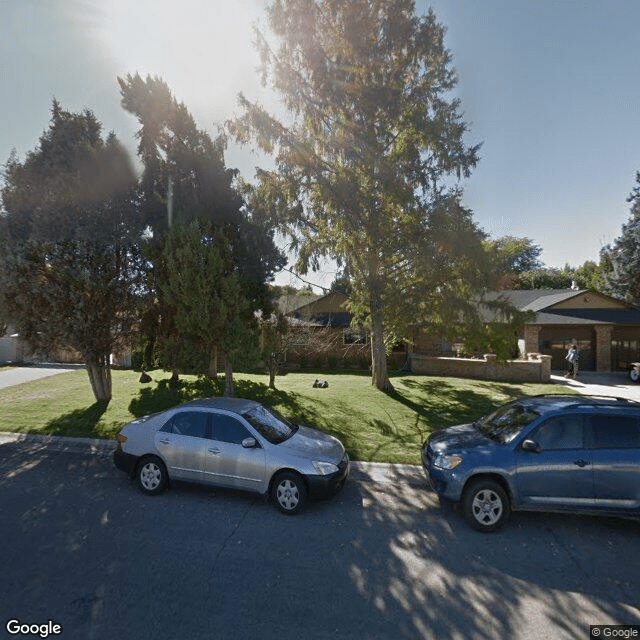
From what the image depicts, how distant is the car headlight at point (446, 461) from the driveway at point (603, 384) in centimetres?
1155

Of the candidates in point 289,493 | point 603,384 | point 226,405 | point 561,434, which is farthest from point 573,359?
point 226,405

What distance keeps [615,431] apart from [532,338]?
18108mm

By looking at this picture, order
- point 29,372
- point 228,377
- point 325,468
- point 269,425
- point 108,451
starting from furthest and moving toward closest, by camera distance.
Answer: point 29,372
point 228,377
point 108,451
point 269,425
point 325,468

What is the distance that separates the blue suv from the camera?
5.01m

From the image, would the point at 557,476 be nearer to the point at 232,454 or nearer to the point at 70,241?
the point at 232,454

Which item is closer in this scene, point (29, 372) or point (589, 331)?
point (29, 372)

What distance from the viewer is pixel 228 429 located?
19.4 feet

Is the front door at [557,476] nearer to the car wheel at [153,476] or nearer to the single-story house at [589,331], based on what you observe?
the car wheel at [153,476]

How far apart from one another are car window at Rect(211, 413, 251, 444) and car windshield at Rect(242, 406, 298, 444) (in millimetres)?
175

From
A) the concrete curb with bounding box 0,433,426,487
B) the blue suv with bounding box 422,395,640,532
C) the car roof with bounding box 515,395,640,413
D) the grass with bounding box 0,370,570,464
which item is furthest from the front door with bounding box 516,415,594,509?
the grass with bounding box 0,370,570,464

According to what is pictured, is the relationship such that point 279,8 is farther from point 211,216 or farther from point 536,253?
point 536,253

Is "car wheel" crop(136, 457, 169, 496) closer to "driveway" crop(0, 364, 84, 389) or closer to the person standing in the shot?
"driveway" crop(0, 364, 84, 389)

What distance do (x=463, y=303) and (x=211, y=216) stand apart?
9.20 metres

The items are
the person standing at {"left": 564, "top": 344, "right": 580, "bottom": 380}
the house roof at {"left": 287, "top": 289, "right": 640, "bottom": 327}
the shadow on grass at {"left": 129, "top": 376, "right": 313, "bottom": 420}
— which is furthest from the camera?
the house roof at {"left": 287, "top": 289, "right": 640, "bottom": 327}
